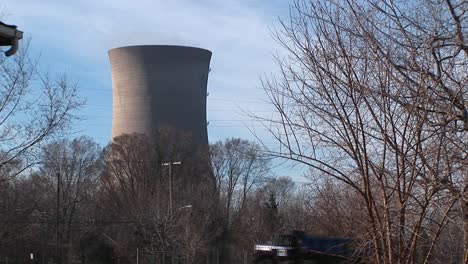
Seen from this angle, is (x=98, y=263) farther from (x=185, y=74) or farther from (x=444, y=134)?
(x=444, y=134)

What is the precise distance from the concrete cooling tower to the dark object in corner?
3762 cm

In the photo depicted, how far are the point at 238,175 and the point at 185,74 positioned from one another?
15472 millimetres

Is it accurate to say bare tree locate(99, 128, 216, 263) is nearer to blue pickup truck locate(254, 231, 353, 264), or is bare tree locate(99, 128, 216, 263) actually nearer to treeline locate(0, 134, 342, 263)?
treeline locate(0, 134, 342, 263)

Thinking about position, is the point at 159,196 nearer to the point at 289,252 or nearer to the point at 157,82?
the point at 157,82

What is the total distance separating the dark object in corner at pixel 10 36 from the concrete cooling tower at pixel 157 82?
37.6 meters

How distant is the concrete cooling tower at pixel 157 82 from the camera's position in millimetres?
44812

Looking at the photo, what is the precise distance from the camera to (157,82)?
4509cm

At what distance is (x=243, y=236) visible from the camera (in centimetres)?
4812

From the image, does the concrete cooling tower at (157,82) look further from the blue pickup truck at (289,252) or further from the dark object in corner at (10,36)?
the dark object in corner at (10,36)

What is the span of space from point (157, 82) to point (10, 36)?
125 ft

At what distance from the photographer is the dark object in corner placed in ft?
23.0

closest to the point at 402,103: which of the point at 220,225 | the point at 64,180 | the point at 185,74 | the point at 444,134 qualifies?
the point at 444,134

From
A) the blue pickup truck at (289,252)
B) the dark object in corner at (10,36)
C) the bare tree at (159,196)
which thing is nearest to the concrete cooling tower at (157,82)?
the bare tree at (159,196)

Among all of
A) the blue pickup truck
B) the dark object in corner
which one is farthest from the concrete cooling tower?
the dark object in corner
